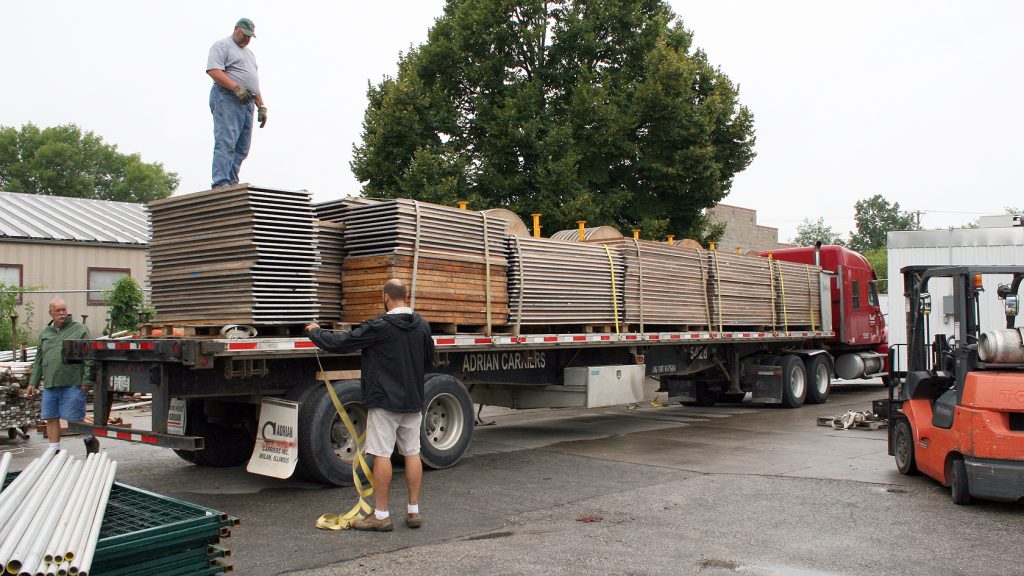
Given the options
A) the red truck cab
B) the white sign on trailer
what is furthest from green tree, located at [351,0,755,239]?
the white sign on trailer

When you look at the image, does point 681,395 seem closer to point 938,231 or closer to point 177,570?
point 938,231

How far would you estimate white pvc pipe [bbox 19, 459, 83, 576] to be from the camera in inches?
137

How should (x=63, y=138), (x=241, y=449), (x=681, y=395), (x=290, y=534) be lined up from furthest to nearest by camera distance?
(x=63, y=138)
(x=681, y=395)
(x=241, y=449)
(x=290, y=534)

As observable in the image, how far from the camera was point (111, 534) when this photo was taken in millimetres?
4191

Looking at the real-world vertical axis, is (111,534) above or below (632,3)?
below

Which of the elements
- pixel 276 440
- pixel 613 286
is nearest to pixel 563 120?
pixel 613 286

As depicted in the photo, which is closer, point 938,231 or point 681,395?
point 681,395

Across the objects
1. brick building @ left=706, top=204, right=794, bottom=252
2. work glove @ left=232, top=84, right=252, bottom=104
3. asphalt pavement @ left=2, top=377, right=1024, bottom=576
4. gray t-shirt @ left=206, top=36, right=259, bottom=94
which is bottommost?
asphalt pavement @ left=2, top=377, right=1024, bottom=576

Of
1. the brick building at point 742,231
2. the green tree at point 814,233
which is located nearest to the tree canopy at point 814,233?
the green tree at point 814,233

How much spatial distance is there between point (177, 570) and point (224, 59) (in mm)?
6403

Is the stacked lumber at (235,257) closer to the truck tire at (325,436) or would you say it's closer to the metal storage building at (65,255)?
the truck tire at (325,436)

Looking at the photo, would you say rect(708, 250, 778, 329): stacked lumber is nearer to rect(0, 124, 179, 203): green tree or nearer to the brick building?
the brick building

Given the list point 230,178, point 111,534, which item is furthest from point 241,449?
point 111,534

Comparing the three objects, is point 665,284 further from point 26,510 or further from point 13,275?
point 13,275
